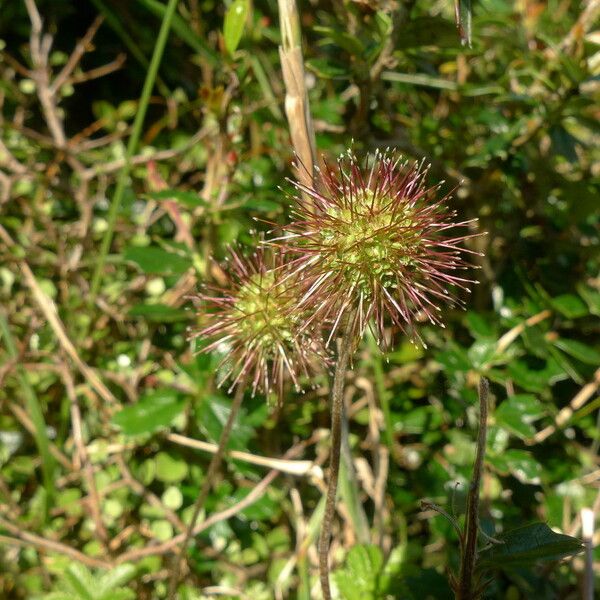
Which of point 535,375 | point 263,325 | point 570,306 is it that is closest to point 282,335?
point 263,325

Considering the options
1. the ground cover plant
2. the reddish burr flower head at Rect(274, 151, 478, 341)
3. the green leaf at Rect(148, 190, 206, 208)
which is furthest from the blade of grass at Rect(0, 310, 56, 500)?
the reddish burr flower head at Rect(274, 151, 478, 341)

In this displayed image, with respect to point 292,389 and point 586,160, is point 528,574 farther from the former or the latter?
point 586,160

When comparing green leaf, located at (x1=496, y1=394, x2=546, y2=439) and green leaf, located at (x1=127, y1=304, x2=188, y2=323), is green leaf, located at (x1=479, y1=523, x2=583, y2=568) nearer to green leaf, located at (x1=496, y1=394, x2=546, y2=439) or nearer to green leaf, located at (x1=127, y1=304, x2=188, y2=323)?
green leaf, located at (x1=496, y1=394, x2=546, y2=439)

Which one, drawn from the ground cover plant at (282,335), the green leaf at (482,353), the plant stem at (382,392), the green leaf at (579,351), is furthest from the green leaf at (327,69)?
the green leaf at (579,351)

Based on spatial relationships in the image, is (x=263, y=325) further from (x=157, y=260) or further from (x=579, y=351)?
(x=579, y=351)

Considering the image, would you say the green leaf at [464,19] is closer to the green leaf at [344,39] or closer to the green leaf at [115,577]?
the green leaf at [344,39]

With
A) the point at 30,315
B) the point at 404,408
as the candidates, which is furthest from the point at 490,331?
the point at 30,315
